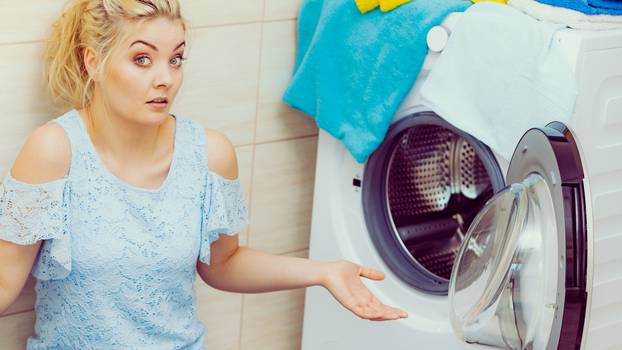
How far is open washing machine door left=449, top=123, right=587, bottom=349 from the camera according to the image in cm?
145

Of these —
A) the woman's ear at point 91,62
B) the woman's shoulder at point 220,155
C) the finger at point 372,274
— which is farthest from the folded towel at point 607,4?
the woman's ear at point 91,62

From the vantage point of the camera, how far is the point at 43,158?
1.72m

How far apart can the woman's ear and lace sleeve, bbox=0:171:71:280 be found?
0.19 meters

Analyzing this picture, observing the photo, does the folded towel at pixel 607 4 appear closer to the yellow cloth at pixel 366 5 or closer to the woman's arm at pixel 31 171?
the yellow cloth at pixel 366 5

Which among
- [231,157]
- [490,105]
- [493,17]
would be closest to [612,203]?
[490,105]

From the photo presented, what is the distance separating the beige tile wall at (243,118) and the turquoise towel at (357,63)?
78 millimetres

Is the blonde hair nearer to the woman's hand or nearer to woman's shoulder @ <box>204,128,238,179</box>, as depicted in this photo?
woman's shoulder @ <box>204,128,238,179</box>

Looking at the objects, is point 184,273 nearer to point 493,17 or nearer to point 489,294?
point 489,294

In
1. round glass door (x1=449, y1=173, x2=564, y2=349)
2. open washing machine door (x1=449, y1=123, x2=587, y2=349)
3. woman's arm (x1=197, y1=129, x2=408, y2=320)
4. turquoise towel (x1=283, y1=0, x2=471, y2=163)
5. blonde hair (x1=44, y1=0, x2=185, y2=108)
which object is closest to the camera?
open washing machine door (x1=449, y1=123, x2=587, y2=349)

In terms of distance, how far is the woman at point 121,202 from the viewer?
67.9 inches

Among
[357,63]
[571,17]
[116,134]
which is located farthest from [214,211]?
[571,17]

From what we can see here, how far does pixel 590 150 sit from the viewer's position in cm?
179

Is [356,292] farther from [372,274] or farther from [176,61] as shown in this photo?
[176,61]

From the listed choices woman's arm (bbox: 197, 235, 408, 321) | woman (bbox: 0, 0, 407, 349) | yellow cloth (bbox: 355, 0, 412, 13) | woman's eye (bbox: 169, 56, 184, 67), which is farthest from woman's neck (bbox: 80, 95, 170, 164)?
yellow cloth (bbox: 355, 0, 412, 13)
